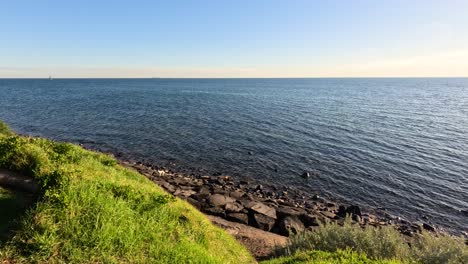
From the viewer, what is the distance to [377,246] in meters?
9.95

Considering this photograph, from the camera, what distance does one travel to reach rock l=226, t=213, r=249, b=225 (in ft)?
55.4

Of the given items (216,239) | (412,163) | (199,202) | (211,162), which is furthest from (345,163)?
(216,239)

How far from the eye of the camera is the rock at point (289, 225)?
54.4ft

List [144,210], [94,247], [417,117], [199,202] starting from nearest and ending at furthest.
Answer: [94,247] < [144,210] < [199,202] < [417,117]

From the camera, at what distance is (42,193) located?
7.90 metres

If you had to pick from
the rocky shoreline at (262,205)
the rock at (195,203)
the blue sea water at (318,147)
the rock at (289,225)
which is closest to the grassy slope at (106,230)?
the rocky shoreline at (262,205)

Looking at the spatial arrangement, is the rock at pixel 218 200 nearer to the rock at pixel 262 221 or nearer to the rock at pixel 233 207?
the rock at pixel 233 207

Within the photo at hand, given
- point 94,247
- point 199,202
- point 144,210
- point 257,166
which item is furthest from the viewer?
point 257,166

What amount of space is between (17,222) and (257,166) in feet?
85.5

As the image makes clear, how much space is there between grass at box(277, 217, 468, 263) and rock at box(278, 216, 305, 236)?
5.32 metres

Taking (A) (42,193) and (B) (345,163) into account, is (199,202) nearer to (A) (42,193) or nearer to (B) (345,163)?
(A) (42,193)

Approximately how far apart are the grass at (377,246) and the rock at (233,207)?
6.60 m

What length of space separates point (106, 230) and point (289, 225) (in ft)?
40.0

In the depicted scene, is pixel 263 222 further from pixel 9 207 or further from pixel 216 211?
pixel 9 207
